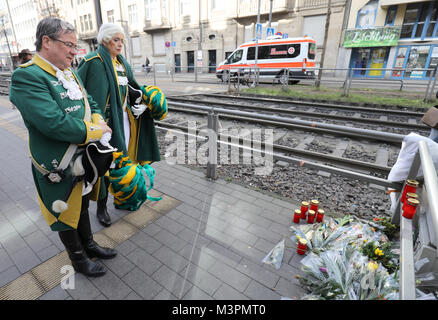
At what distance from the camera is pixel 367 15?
2197cm

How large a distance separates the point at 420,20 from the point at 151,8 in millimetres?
31936

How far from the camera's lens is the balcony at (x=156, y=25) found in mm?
34656

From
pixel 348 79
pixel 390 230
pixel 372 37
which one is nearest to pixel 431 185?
pixel 390 230

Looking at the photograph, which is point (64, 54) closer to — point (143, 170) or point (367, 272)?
point (143, 170)

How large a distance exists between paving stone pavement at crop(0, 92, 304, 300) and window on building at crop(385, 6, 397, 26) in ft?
84.1

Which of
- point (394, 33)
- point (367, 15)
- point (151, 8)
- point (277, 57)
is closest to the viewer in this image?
point (277, 57)

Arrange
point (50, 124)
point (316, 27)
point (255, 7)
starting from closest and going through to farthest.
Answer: point (50, 124) → point (316, 27) → point (255, 7)

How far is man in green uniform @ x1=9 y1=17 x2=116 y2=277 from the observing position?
166cm

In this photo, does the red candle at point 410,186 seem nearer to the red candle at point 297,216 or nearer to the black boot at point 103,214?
the red candle at point 297,216

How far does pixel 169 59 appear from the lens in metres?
36.0

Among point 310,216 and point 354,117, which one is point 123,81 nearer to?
point 310,216

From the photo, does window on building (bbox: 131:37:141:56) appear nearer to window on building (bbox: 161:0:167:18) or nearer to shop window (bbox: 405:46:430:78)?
window on building (bbox: 161:0:167:18)

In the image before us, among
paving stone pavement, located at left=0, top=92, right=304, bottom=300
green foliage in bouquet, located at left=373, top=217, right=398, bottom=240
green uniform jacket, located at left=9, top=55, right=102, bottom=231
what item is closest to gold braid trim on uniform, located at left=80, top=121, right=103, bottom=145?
green uniform jacket, located at left=9, top=55, right=102, bottom=231

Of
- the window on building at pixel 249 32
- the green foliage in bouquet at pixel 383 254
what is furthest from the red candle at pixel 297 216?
the window on building at pixel 249 32
